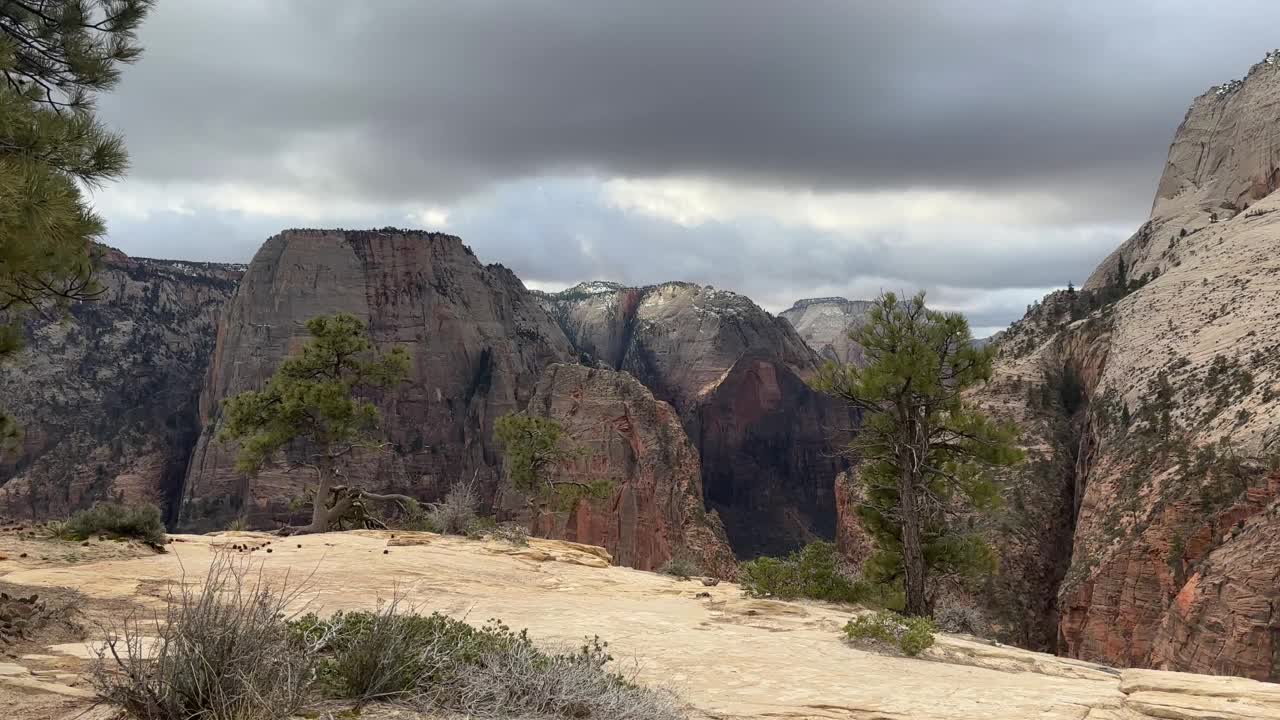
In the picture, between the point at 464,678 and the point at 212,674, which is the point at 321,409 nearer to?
the point at 464,678

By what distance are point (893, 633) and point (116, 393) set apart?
93240 millimetres

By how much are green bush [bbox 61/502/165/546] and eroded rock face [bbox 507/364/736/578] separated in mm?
34522

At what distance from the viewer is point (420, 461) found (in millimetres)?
86438

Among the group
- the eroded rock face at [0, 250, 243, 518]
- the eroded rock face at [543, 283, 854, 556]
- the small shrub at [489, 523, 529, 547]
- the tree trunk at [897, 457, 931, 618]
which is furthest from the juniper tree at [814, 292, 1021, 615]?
the eroded rock face at [0, 250, 243, 518]

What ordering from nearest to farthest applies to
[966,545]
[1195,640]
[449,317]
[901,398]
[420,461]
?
[901,398] → [966,545] → [1195,640] → [420,461] → [449,317]

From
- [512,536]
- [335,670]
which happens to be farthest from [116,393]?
[335,670]

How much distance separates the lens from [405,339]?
3593 inches

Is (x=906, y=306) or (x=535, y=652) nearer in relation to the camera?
(x=535, y=652)

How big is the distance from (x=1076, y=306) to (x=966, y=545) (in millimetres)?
44945

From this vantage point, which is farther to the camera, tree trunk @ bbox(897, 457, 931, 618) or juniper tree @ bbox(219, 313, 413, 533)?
juniper tree @ bbox(219, 313, 413, 533)

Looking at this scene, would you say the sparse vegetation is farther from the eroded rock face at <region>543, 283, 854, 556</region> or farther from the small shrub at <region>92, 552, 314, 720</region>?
the eroded rock face at <region>543, 283, 854, 556</region>

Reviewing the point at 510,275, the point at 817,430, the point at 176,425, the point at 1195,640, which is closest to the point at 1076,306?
the point at 1195,640

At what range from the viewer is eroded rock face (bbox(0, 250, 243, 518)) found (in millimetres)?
74812

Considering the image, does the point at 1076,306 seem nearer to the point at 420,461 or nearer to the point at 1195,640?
the point at 1195,640
